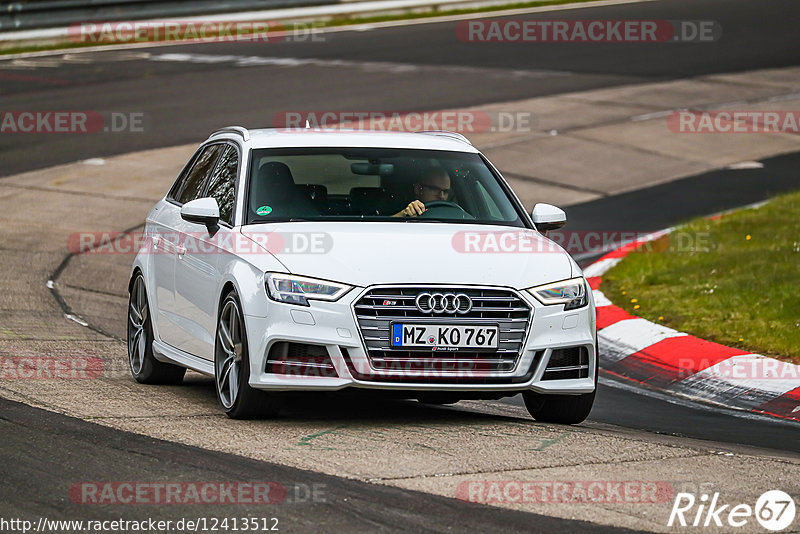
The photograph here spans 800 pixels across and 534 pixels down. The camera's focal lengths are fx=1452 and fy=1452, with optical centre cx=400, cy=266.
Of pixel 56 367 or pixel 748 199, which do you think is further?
pixel 748 199

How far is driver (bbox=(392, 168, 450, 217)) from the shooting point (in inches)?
338

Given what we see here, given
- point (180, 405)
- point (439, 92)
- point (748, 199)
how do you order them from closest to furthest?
point (180, 405)
point (748, 199)
point (439, 92)

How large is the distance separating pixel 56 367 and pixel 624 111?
53.1 ft

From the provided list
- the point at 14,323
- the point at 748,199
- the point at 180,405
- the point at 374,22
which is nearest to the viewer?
the point at 180,405

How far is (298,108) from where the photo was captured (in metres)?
23.4

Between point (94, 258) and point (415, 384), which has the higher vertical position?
point (415, 384)

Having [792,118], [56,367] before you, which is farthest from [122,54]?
[56,367]

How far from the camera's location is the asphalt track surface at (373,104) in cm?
606

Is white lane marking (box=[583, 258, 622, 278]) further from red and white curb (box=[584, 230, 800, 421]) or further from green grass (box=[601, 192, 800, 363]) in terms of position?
red and white curb (box=[584, 230, 800, 421])

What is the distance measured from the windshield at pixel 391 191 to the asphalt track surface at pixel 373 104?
1537 millimetres

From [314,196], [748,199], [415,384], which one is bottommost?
[748,199]

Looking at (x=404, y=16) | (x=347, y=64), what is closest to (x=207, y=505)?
(x=347, y=64)

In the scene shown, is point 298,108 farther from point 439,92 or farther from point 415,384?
point 415,384

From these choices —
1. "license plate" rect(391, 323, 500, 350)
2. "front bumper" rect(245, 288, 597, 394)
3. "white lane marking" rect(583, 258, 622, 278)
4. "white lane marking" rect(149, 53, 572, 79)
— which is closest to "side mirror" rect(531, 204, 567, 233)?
"front bumper" rect(245, 288, 597, 394)
